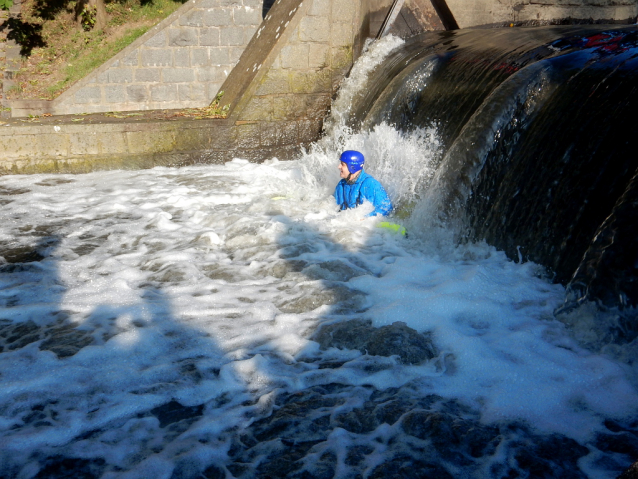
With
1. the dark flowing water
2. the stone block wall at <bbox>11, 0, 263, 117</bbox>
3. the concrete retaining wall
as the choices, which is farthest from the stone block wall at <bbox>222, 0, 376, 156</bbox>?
the dark flowing water

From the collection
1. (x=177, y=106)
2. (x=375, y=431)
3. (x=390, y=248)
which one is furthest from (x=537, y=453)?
(x=177, y=106)

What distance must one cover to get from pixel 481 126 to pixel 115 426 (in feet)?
12.8

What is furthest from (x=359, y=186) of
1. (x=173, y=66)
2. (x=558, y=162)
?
(x=173, y=66)

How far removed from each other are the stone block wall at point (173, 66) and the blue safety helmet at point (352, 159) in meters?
5.52

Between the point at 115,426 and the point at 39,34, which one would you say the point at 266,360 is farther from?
the point at 39,34

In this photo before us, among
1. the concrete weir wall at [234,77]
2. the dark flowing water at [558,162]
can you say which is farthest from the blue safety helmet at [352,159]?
the concrete weir wall at [234,77]

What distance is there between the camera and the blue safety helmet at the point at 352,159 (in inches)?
224

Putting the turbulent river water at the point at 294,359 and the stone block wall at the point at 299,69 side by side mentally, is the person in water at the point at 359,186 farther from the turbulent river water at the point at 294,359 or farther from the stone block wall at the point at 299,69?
the stone block wall at the point at 299,69

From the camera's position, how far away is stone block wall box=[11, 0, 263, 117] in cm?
983

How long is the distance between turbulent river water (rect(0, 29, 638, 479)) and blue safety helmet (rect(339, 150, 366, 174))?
0.50 meters

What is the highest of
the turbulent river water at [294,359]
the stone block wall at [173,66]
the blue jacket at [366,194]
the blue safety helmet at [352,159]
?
the stone block wall at [173,66]

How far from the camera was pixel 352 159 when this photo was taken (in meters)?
5.71

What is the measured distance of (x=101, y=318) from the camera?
3.86m

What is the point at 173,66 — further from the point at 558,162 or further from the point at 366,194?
the point at 558,162
